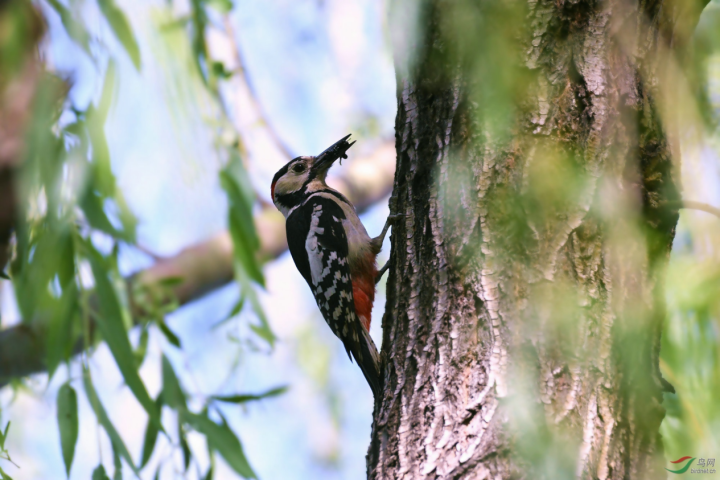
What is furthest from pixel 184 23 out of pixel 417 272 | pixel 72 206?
pixel 417 272

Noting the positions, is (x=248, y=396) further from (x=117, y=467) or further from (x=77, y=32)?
(x=77, y=32)

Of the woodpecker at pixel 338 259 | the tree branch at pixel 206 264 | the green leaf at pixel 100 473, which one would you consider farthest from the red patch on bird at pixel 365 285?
the green leaf at pixel 100 473

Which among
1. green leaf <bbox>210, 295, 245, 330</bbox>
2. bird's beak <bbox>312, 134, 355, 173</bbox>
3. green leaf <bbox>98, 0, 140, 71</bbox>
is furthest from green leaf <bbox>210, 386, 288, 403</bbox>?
bird's beak <bbox>312, 134, 355, 173</bbox>

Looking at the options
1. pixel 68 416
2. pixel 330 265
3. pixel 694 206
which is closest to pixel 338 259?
pixel 330 265

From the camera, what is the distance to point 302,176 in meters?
3.40

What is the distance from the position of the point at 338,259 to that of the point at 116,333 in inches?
48.2

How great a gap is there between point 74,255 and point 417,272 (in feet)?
3.09

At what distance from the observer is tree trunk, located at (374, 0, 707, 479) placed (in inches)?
52.1

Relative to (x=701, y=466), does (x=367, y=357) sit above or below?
above

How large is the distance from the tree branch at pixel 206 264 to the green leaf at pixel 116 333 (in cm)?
18

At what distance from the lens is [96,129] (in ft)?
5.65

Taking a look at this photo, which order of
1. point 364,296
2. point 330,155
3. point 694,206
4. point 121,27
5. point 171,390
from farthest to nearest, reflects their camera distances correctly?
point 330,155, point 364,296, point 171,390, point 121,27, point 694,206

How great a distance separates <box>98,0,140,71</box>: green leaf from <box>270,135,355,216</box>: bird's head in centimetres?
154

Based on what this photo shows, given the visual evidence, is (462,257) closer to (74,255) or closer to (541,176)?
(541,176)
